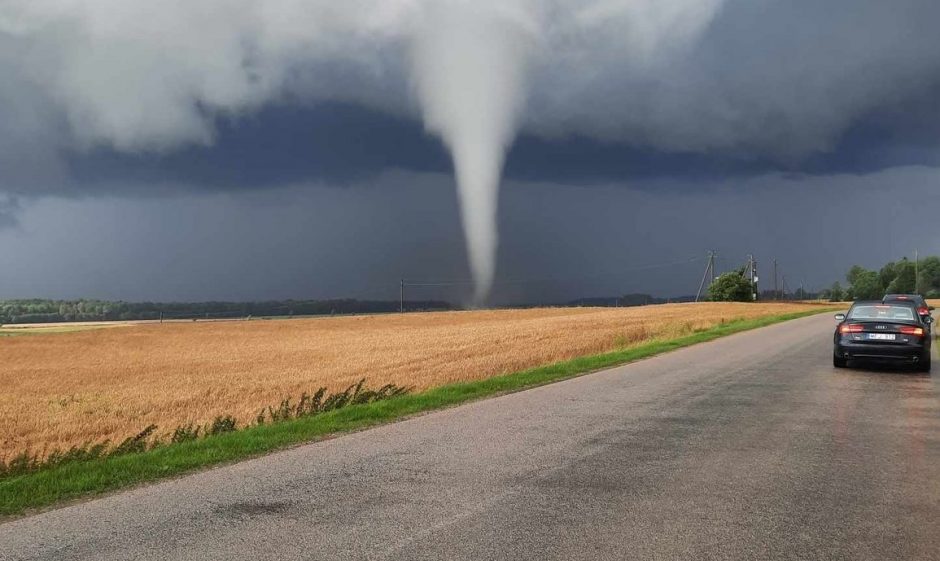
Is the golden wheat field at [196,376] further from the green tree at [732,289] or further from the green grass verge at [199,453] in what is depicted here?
the green tree at [732,289]

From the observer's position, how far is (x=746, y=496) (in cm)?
605

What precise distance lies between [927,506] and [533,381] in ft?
30.3

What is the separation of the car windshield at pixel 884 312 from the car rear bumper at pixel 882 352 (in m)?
0.88

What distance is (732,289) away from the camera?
117875mm

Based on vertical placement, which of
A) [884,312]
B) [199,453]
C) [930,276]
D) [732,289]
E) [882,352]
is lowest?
[199,453]

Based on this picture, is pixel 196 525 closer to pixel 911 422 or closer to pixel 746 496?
pixel 746 496

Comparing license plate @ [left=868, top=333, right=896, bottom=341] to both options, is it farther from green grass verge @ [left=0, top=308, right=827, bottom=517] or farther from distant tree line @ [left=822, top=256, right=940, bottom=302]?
distant tree line @ [left=822, top=256, right=940, bottom=302]

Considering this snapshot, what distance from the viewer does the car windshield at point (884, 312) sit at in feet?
54.5

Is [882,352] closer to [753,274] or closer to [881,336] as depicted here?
[881,336]

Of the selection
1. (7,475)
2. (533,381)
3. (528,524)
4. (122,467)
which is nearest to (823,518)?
(528,524)

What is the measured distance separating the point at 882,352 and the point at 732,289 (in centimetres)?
10743

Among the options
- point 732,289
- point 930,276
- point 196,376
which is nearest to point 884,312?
point 196,376

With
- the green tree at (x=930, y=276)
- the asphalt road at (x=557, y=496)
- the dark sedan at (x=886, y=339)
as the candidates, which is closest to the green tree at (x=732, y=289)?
the green tree at (x=930, y=276)

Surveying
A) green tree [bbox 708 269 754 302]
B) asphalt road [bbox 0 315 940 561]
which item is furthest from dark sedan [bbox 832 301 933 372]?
green tree [bbox 708 269 754 302]
